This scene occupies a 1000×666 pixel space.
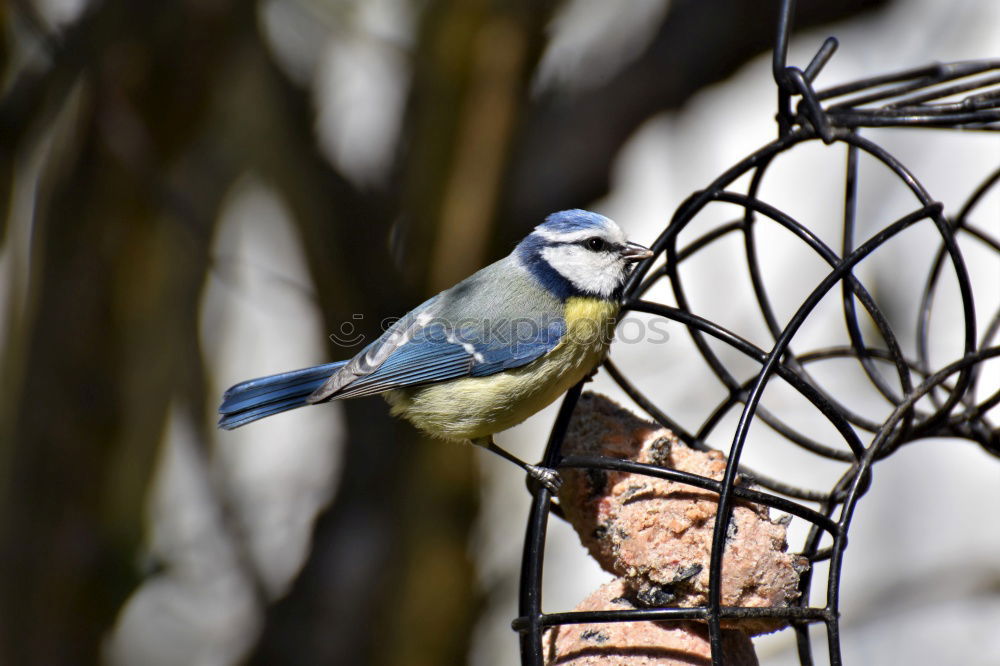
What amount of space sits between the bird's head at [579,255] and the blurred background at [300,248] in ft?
1.85

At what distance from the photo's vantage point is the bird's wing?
1615 mm

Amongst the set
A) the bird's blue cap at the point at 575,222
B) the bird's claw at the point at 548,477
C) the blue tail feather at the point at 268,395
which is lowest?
the bird's claw at the point at 548,477

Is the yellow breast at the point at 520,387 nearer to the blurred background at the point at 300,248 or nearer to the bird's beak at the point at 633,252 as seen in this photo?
the bird's beak at the point at 633,252

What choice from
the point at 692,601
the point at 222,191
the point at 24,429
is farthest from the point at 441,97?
the point at 692,601

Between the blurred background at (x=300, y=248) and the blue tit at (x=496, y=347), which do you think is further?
the blurred background at (x=300, y=248)

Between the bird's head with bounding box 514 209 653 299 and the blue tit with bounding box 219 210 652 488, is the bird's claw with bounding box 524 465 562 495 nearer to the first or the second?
the blue tit with bounding box 219 210 652 488

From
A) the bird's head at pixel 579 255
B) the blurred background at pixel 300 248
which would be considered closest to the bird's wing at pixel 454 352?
the bird's head at pixel 579 255

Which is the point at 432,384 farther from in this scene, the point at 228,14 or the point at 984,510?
the point at 984,510

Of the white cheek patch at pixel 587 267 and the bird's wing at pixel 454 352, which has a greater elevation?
the white cheek patch at pixel 587 267

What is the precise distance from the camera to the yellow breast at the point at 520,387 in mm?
1604

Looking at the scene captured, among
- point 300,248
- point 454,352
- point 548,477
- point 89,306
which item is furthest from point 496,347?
point 89,306

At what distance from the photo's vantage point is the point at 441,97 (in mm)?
2424

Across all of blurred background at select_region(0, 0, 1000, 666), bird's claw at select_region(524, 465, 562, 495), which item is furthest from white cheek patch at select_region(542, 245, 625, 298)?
blurred background at select_region(0, 0, 1000, 666)

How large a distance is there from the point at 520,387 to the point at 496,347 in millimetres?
90
